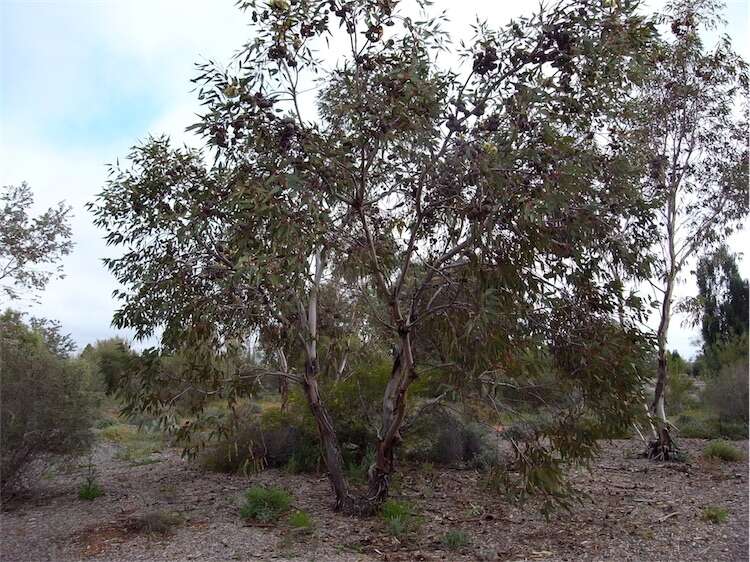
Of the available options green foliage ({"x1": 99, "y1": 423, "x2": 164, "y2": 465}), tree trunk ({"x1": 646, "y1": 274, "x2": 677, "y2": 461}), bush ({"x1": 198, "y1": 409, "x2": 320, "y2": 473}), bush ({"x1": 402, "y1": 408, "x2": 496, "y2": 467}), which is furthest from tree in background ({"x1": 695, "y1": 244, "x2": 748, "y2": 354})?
green foliage ({"x1": 99, "y1": 423, "x2": 164, "y2": 465})

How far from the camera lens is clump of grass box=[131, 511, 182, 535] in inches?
271

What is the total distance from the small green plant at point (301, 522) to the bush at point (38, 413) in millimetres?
3299

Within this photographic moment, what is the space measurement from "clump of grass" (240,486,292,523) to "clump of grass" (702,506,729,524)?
4.61 metres

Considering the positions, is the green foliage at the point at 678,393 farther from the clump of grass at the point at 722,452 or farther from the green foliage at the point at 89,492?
the green foliage at the point at 89,492

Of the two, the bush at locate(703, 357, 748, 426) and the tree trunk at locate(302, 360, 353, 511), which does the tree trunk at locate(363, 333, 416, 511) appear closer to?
the tree trunk at locate(302, 360, 353, 511)

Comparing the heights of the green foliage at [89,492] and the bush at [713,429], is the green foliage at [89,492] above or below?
below

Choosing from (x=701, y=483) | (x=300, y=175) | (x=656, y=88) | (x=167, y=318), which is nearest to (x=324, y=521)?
(x=167, y=318)

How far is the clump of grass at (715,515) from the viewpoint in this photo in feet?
23.4

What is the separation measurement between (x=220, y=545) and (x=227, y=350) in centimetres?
194

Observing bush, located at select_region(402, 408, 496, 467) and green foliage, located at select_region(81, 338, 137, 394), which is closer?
green foliage, located at select_region(81, 338, 137, 394)

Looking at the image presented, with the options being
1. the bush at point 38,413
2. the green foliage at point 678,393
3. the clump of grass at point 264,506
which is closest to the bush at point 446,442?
the clump of grass at point 264,506

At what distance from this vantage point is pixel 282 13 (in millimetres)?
5520

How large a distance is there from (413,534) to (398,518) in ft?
0.78

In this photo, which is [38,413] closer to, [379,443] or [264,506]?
[264,506]
